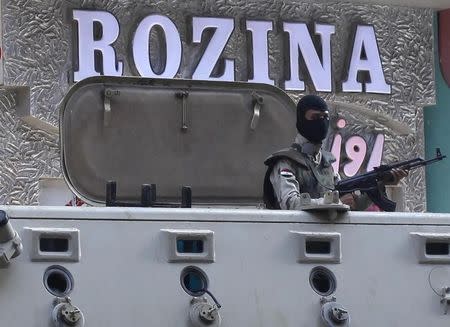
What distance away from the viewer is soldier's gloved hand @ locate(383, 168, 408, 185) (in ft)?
21.0

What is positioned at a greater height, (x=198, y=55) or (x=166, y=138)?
(x=198, y=55)

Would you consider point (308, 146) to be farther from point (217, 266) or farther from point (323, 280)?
point (217, 266)

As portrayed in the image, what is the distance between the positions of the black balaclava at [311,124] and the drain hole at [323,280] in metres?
1.14

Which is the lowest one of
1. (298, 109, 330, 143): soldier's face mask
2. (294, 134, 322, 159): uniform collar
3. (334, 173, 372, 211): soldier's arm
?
(334, 173, 372, 211): soldier's arm

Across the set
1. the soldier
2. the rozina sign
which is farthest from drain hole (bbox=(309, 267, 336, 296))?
the rozina sign

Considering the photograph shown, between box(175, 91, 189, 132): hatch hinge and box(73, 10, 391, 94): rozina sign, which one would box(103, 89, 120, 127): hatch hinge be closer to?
box(175, 91, 189, 132): hatch hinge

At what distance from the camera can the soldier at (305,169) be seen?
602cm

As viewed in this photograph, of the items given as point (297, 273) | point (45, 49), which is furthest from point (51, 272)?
point (45, 49)

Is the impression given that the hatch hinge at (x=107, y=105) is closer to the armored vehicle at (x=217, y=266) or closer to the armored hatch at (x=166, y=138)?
the armored hatch at (x=166, y=138)

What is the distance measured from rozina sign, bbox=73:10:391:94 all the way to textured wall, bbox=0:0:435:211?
6 cm

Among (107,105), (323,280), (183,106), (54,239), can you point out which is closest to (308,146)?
(183,106)

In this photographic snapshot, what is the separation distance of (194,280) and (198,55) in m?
8.00

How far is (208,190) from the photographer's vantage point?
6.51 meters

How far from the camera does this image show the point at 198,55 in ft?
42.8
